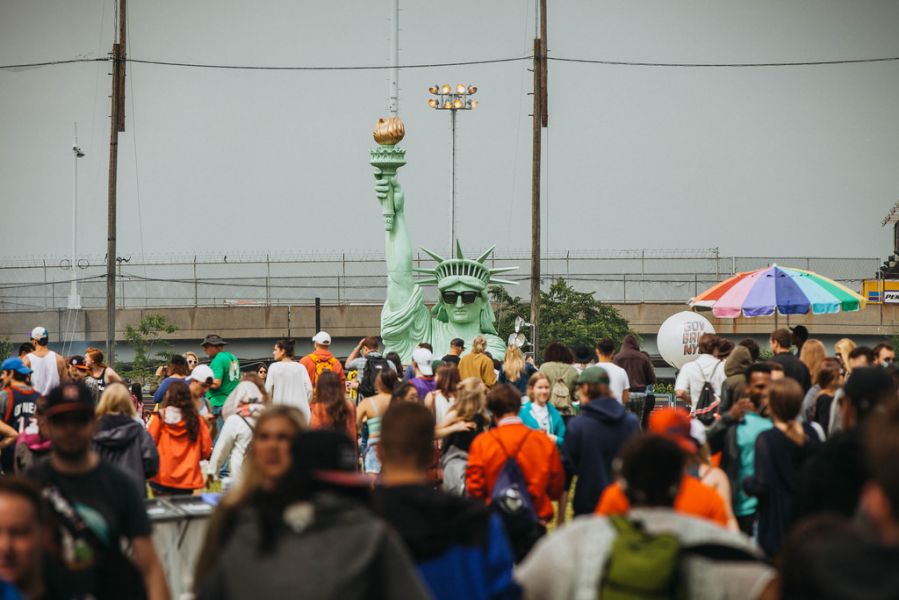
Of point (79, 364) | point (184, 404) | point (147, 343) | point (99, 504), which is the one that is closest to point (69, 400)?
point (99, 504)

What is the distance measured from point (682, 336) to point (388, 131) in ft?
24.1

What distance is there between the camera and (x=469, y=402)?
9.34 m

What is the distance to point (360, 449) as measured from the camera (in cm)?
1360

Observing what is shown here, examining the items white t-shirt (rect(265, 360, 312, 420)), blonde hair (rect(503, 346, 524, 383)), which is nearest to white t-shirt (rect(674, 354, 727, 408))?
blonde hair (rect(503, 346, 524, 383))

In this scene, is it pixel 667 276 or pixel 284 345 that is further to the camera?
pixel 667 276

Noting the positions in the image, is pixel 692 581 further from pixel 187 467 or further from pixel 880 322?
pixel 880 322

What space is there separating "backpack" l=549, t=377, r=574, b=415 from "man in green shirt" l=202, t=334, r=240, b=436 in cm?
427

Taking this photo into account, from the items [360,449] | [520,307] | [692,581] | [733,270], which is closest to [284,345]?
[360,449]

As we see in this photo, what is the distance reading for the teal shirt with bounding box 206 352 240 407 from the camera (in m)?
15.4

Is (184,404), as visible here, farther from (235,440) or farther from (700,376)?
(700,376)

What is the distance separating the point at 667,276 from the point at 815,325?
606 centimetres

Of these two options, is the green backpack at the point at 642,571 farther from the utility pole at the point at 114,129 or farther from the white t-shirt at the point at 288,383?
the utility pole at the point at 114,129

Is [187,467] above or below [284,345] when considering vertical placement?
below

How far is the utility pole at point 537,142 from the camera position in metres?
29.5
